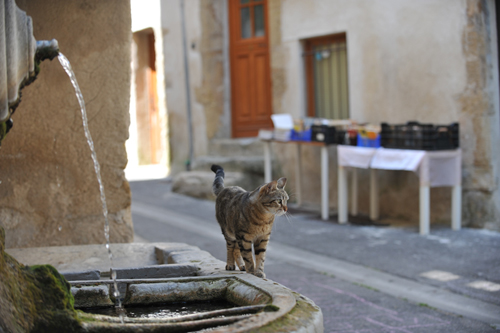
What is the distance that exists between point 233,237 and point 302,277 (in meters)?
2.19

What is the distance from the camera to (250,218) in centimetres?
318

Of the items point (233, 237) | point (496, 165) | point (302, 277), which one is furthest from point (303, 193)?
point (233, 237)

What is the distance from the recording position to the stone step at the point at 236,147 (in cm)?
1007

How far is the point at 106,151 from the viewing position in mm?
4754

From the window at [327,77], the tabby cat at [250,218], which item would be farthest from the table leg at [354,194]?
the tabby cat at [250,218]

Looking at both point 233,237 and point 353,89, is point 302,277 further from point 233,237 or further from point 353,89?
point 353,89

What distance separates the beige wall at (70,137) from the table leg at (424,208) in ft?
12.1

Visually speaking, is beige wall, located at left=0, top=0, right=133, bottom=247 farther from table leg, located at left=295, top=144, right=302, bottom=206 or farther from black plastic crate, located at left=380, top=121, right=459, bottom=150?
table leg, located at left=295, top=144, right=302, bottom=206

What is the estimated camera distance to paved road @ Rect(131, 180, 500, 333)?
14.0ft

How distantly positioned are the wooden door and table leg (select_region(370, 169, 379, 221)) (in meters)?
2.85

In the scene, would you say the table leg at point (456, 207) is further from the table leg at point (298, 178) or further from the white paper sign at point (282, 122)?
the table leg at point (298, 178)

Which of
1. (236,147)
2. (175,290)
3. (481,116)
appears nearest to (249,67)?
(236,147)

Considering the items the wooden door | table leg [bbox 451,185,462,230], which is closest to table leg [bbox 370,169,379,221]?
table leg [bbox 451,185,462,230]

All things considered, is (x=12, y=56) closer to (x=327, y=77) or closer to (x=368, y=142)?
(x=368, y=142)
